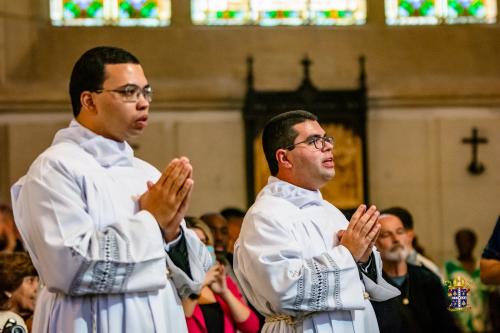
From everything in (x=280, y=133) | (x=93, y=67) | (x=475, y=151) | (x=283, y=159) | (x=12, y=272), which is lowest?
(x=12, y=272)

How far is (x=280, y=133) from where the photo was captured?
5.46m

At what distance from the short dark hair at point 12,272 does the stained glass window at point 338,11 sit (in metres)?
8.37

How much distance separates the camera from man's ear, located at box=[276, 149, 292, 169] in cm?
539

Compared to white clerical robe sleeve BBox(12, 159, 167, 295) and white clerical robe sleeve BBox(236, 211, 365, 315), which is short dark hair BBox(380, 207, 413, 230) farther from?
white clerical robe sleeve BBox(12, 159, 167, 295)

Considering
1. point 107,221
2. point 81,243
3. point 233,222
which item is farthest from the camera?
point 233,222

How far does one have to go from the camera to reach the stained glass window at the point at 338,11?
1384cm

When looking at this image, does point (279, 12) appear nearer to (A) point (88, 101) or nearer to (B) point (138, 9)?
(B) point (138, 9)

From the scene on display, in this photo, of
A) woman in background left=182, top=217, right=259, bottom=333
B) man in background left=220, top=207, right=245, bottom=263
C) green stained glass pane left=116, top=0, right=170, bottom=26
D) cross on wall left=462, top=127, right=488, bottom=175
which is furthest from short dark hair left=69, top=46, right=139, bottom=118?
green stained glass pane left=116, top=0, right=170, bottom=26

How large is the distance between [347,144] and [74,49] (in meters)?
3.47

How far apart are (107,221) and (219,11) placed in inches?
389

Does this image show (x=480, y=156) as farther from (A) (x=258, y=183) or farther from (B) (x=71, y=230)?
(B) (x=71, y=230)

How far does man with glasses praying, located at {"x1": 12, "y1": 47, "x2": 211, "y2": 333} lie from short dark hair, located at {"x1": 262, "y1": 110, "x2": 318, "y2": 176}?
3.78 feet

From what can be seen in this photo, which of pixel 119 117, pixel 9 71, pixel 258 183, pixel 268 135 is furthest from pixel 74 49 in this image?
pixel 119 117

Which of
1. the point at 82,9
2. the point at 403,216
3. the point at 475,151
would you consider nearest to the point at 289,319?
the point at 403,216
